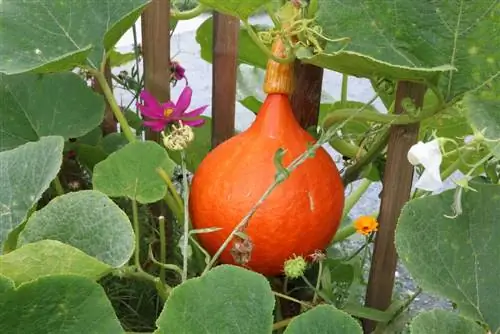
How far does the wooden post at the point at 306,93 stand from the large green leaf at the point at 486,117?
0.77 feet

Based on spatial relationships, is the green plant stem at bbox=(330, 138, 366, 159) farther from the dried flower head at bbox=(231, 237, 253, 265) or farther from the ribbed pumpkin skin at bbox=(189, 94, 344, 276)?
the dried flower head at bbox=(231, 237, 253, 265)

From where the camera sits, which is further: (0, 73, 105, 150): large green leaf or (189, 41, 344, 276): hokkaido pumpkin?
(0, 73, 105, 150): large green leaf

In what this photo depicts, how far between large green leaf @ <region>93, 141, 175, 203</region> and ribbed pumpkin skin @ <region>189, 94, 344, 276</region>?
Result: 48 mm

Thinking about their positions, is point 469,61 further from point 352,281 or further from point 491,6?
point 352,281

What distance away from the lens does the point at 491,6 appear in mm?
592

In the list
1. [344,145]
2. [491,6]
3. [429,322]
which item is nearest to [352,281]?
[344,145]

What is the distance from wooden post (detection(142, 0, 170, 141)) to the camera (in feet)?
2.79

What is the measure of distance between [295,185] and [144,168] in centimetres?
15

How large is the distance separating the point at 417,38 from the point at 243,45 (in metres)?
0.35

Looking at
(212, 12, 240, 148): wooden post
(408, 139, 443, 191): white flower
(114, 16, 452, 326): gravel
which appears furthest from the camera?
(114, 16, 452, 326): gravel

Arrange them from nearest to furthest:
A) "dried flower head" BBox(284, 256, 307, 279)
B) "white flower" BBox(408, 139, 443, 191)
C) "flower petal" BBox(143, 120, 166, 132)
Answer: "white flower" BBox(408, 139, 443, 191), "dried flower head" BBox(284, 256, 307, 279), "flower petal" BBox(143, 120, 166, 132)

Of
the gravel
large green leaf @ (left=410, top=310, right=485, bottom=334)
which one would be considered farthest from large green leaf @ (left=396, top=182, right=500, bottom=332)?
the gravel

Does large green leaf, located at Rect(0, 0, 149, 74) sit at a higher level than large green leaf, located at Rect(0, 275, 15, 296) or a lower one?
higher

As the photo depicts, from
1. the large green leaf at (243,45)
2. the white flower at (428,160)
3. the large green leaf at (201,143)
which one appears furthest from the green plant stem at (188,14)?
the white flower at (428,160)
